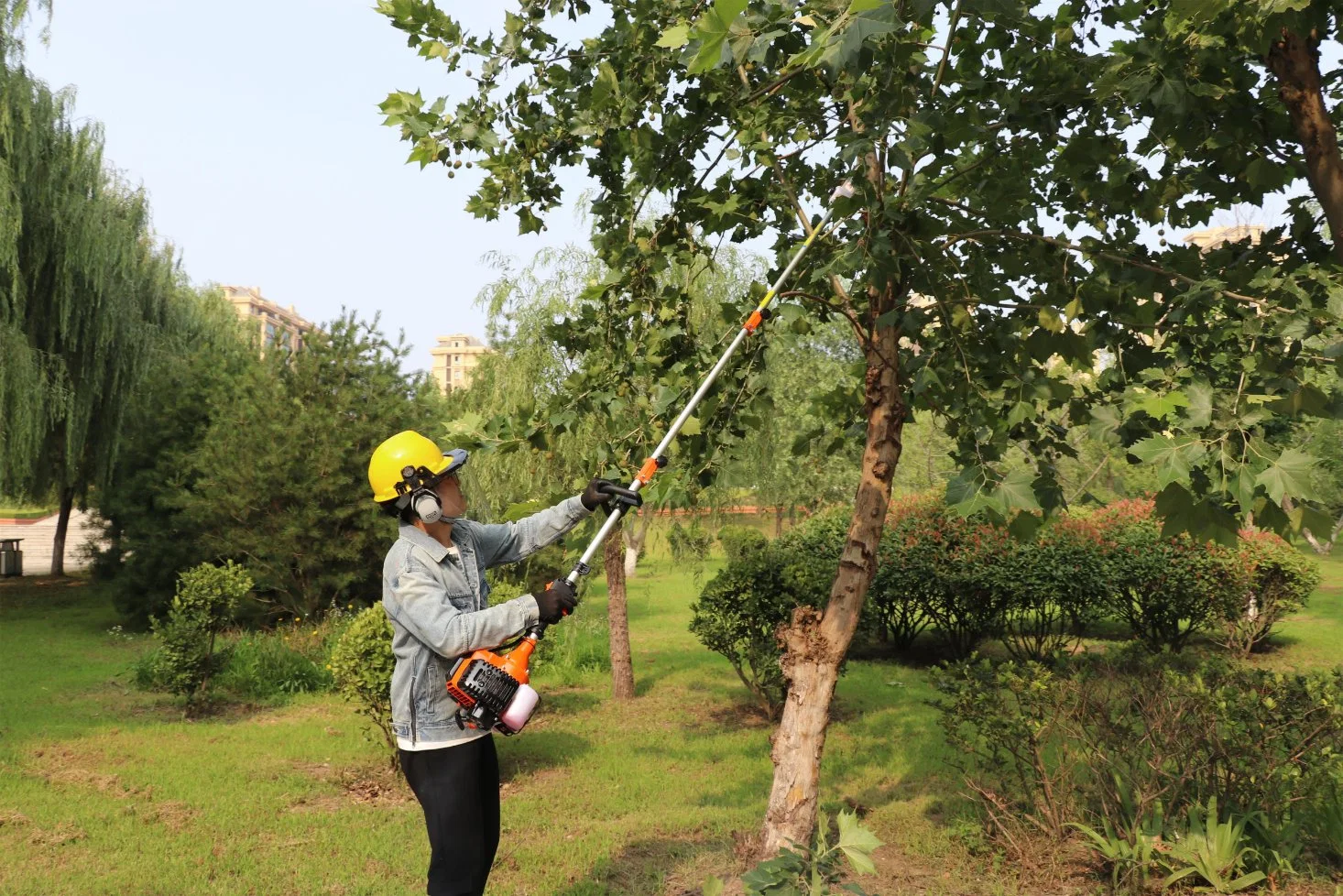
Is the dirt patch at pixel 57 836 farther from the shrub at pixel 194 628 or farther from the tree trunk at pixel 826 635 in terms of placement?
the tree trunk at pixel 826 635

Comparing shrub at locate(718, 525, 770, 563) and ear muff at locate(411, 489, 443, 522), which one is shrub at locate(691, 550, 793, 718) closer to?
shrub at locate(718, 525, 770, 563)

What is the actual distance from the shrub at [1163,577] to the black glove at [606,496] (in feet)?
29.1

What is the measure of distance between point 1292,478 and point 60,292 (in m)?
16.6

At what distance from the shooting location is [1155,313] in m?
3.89

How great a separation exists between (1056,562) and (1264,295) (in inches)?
317

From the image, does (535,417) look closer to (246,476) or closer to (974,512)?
(974,512)

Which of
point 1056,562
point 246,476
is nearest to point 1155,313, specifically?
point 1056,562

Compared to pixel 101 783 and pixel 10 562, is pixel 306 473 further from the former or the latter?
Result: pixel 10 562

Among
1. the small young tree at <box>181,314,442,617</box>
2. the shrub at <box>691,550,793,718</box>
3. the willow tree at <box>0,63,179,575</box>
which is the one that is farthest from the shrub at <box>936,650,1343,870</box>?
the willow tree at <box>0,63,179,575</box>

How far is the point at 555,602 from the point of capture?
355 centimetres

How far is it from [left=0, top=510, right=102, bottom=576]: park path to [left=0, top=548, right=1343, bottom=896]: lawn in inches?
384

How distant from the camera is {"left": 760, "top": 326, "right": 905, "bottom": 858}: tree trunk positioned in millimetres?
4738

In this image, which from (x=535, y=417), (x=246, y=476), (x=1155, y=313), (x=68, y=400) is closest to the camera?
(x=1155, y=313)

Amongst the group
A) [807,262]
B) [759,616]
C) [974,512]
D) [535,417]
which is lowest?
[759,616]
